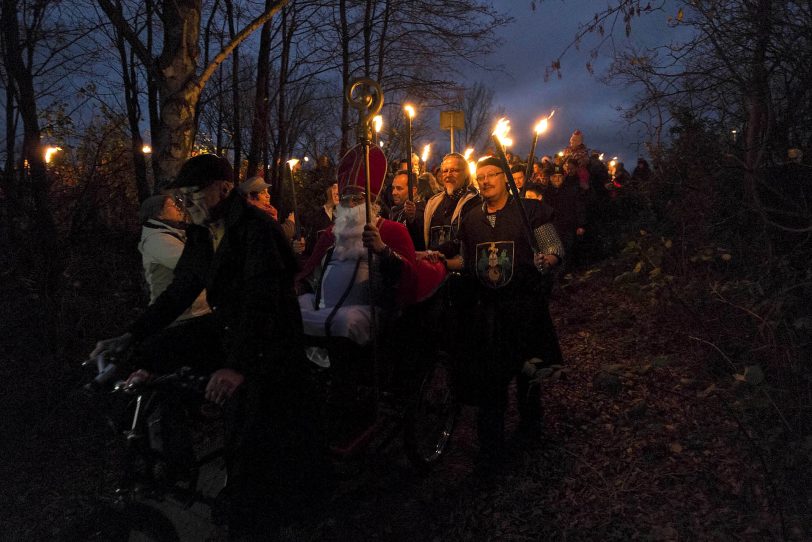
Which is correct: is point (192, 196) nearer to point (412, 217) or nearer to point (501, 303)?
point (501, 303)

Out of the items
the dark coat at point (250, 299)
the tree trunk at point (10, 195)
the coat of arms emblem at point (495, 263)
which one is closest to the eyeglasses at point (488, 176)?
the coat of arms emblem at point (495, 263)

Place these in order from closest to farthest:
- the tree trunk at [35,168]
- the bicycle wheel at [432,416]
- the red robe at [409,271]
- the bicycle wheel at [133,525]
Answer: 1. the bicycle wheel at [133,525]
2. the red robe at [409,271]
3. the bicycle wheel at [432,416]
4. the tree trunk at [35,168]

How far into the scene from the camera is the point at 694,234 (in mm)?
7891

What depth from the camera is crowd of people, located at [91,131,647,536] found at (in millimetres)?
2945

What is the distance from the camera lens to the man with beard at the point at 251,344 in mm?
2887

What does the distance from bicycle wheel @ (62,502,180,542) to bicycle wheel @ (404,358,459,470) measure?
6.23 ft

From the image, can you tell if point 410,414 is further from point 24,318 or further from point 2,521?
point 24,318

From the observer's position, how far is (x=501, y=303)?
15.0 feet

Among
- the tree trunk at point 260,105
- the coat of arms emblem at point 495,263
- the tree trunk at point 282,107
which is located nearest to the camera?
the coat of arms emblem at point 495,263

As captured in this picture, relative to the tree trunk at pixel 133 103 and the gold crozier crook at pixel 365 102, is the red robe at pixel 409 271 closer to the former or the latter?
the gold crozier crook at pixel 365 102

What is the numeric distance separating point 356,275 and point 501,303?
1167 millimetres

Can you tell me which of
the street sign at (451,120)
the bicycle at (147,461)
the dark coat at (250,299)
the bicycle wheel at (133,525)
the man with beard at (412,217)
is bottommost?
the bicycle wheel at (133,525)

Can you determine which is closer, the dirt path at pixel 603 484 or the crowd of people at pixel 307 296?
the crowd of people at pixel 307 296

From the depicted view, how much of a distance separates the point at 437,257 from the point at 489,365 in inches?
37.3
